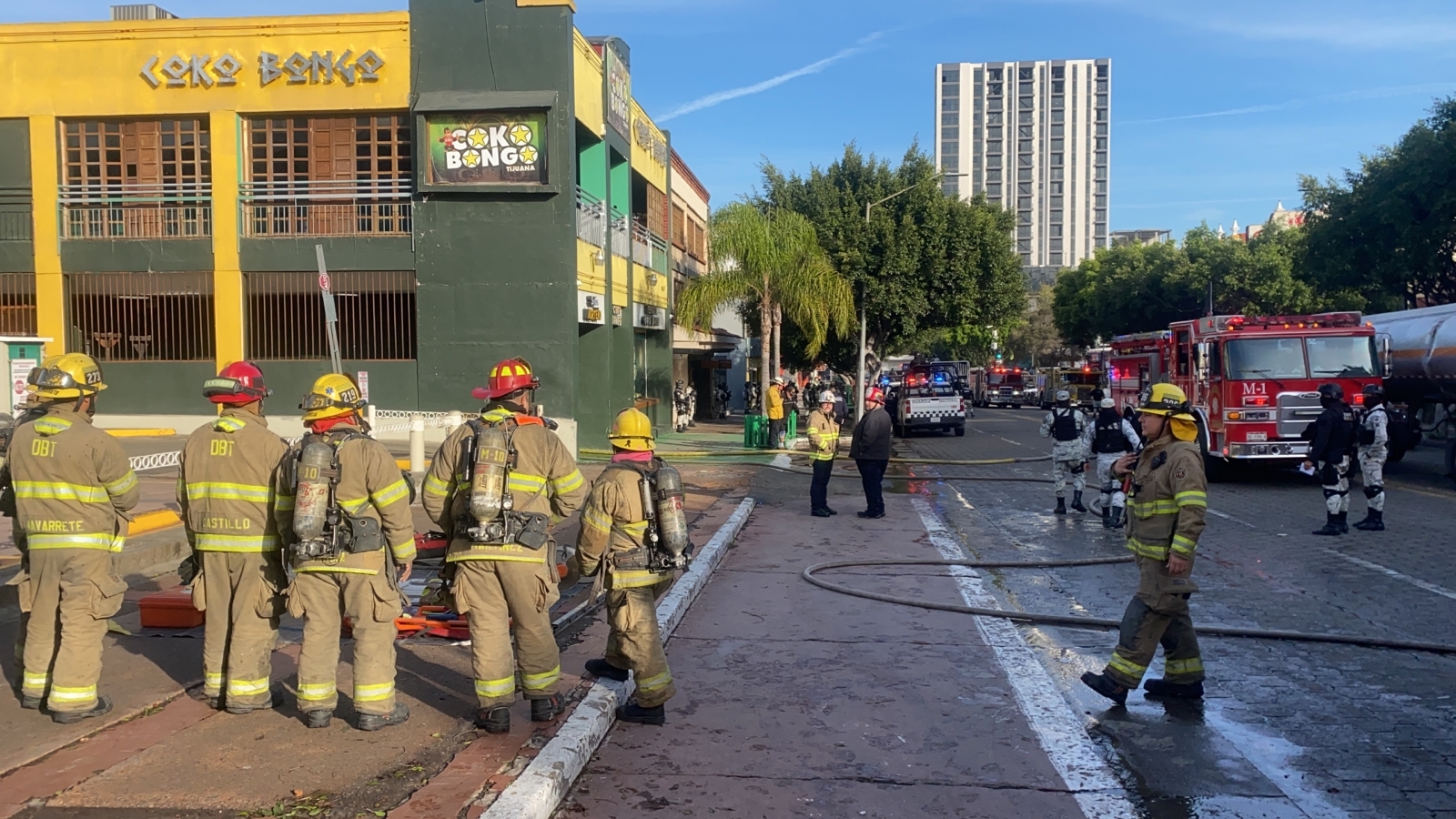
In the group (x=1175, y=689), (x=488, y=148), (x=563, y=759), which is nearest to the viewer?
(x=563, y=759)

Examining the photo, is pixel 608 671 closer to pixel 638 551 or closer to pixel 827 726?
pixel 638 551

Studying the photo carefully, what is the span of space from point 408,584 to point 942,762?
201 inches

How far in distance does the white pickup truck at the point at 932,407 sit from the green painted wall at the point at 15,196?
2223cm

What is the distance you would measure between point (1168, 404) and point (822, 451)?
7.99 m

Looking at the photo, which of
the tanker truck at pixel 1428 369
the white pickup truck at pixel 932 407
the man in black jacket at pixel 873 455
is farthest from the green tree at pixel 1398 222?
the man in black jacket at pixel 873 455

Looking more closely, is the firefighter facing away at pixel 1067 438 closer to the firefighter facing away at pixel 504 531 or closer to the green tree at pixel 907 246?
the firefighter facing away at pixel 504 531

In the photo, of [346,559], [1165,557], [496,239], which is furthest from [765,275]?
[346,559]

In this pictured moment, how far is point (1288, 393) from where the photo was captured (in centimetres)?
1664

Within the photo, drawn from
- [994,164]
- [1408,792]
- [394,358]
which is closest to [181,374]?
[394,358]

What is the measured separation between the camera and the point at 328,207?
70.9 ft

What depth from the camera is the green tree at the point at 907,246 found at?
36.6 m

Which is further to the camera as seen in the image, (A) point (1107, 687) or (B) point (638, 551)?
(A) point (1107, 687)

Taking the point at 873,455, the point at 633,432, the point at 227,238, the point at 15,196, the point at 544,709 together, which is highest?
the point at 15,196

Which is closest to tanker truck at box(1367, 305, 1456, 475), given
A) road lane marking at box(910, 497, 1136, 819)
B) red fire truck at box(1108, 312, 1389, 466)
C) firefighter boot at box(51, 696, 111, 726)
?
red fire truck at box(1108, 312, 1389, 466)
